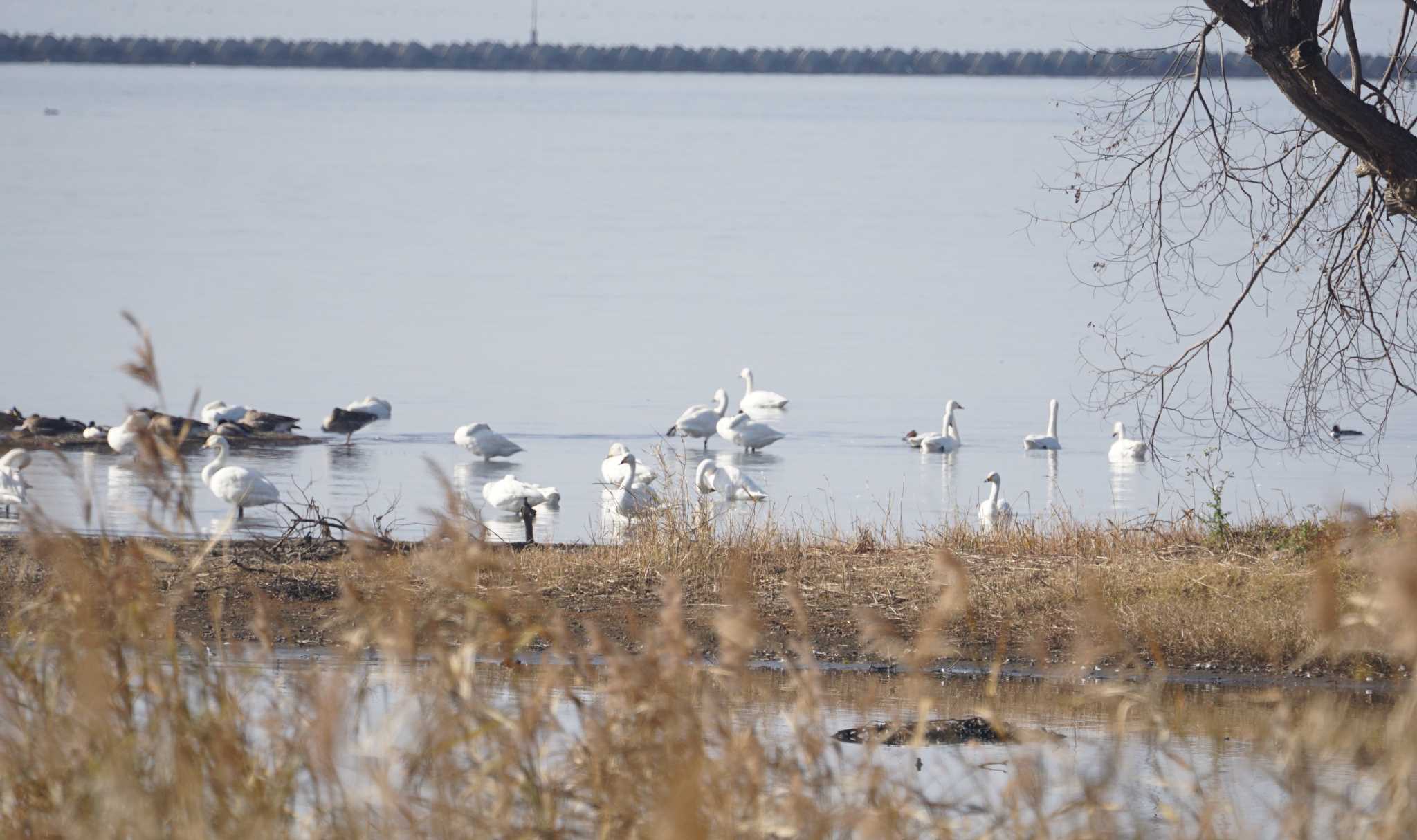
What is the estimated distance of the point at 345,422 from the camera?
24094mm

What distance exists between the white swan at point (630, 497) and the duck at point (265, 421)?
768cm

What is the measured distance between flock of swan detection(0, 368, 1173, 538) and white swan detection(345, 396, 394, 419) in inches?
0.8

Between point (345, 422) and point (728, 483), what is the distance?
643 cm

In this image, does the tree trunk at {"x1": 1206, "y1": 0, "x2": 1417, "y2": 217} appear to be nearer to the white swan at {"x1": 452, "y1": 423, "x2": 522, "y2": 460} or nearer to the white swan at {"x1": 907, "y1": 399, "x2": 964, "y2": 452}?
the white swan at {"x1": 452, "y1": 423, "x2": 522, "y2": 460}

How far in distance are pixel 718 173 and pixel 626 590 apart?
7223cm

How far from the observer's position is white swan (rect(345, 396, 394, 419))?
2483 cm

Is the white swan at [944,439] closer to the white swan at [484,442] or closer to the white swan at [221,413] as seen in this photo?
the white swan at [484,442]

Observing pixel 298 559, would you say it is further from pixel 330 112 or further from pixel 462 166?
pixel 330 112

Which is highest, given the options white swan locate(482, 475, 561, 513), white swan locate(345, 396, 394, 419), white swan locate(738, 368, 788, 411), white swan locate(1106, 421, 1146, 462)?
white swan locate(345, 396, 394, 419)

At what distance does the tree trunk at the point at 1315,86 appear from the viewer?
10.2m

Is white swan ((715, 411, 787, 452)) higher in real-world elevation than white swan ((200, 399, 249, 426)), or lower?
lower

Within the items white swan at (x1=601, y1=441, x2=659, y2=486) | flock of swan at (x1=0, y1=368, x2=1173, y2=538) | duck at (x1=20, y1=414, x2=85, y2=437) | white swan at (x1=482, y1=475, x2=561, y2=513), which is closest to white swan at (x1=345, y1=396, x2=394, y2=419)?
flock of swan at (x1=0, y1=368, x2=1173, y2=538)

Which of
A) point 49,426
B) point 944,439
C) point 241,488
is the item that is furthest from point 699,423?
point 241,488

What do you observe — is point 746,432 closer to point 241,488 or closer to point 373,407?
point 373,407
